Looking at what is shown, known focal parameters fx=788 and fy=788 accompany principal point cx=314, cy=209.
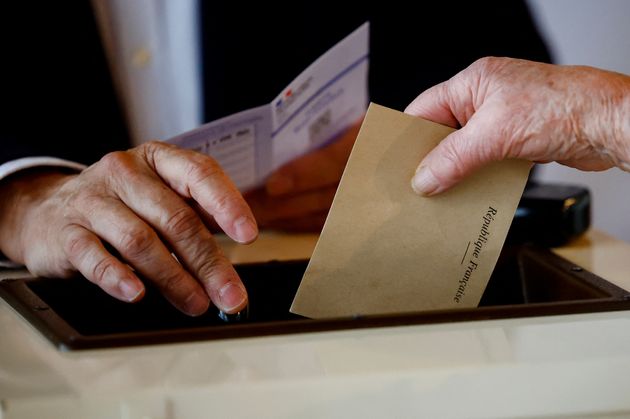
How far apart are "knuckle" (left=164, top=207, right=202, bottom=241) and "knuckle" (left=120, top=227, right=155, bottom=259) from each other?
22 mm

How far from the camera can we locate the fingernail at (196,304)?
34.2 inches

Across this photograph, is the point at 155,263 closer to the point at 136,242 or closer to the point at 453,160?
the point at 136,242

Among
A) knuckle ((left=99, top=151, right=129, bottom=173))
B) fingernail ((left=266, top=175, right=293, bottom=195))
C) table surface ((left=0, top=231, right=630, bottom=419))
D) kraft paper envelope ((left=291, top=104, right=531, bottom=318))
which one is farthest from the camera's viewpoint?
→ fingernail ((left=266, top=175, right=293, bottom=195))

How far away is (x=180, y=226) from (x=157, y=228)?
0.03 meters

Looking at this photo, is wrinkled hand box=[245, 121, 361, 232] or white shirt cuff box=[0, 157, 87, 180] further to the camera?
wrinkled hand box=[245, 121, 361, 232]

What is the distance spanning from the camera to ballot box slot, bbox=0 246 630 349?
0.71 meters

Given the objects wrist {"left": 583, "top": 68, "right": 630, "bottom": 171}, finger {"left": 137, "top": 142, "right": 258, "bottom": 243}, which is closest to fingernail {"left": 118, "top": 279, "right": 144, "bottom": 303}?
finger {"left": 137, "top": 142, "right": 258, "bottom": 243}

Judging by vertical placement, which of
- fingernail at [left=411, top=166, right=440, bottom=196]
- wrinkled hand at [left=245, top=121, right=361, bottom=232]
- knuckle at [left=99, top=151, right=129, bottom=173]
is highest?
fingernail at [left=411, top=166, right=440, bottom=196]

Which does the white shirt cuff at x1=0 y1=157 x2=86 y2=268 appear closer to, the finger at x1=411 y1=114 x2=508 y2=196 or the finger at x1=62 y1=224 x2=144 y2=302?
the finger at x1=62 y1=224 x2=144 y2=302

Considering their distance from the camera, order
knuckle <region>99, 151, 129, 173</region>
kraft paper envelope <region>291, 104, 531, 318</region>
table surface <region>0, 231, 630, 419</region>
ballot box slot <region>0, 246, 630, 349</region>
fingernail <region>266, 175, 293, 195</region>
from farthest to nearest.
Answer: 1. fingernail <region>266, 175, 293, 195</region>
2. knuckle <region>99, 151, 129, 173</region>
3. kraft paper envelope <region>291, 104, 531, 318</region>
4. ballot box slot <region>0, 246, 630, 349</region>
5. table surface <region>0, 231, 630, 419</region>

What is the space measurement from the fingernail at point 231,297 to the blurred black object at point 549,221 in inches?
19.2

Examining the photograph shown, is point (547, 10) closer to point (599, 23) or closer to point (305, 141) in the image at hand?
point (599, 23)

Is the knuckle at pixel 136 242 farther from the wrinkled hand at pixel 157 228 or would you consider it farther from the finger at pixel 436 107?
the finger at pixel 436 107

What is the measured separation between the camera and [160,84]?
5.49 ft
